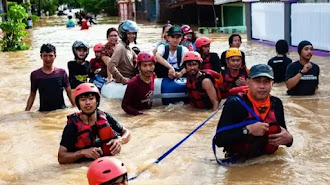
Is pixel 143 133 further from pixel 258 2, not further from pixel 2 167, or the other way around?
pixel 258 2

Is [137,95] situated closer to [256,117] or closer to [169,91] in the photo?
[169,91]

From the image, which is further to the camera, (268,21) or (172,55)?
(268,21)

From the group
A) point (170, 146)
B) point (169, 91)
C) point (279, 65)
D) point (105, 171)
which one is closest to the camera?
point (105, 171)

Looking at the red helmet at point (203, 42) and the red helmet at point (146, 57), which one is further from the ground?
the red helmet at point (203, 42)

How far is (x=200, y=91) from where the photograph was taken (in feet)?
26.1

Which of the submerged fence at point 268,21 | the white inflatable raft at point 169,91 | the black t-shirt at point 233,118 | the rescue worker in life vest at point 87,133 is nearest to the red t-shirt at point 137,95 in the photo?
the white inflatable raft at point 169,91

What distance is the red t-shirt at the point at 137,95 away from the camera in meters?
7.80


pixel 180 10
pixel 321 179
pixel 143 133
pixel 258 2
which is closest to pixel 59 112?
pixel 143 133

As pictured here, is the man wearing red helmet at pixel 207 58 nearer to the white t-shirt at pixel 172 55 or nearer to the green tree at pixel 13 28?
the white t-shirt at pixel 172 55

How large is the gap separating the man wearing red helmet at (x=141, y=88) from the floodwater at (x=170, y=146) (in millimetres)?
177

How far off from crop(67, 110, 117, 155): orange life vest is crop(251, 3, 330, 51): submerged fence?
10.1 meters

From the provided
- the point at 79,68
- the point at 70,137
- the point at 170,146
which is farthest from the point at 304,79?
the point at 70,137

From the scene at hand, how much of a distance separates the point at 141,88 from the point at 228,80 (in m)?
1.36

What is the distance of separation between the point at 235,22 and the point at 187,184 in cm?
2558
